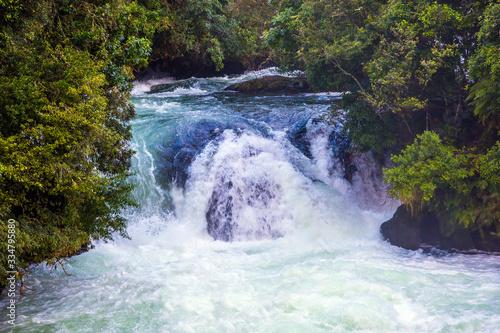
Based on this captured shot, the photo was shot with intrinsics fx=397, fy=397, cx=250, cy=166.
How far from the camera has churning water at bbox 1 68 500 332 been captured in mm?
6438

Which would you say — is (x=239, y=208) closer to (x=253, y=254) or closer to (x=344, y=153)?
(x=253, y=254)

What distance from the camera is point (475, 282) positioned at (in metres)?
7.65

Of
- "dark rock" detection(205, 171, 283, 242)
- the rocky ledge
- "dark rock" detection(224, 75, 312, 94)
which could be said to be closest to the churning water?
"dark rock" detection(205, 171, 283, 242)

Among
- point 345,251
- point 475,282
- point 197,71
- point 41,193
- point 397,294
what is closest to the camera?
point 41,193

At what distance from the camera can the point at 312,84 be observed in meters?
12.4

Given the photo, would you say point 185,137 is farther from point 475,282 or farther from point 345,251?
point 475,282

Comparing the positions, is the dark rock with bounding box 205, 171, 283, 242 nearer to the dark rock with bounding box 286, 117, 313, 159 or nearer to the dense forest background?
the dark rock with bounding box 286, 117, 313, 159

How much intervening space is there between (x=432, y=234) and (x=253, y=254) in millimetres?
4778

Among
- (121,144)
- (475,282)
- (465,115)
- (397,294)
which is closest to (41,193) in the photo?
(121,144)

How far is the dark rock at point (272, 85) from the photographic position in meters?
20.1

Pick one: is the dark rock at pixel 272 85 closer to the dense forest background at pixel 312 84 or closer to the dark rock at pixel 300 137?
the dense forest background at pixel 312 84

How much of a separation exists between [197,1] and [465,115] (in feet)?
41.5

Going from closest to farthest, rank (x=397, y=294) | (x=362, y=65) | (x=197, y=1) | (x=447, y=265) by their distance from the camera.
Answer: (x=397, y=294) < (x=447, y=265) < (x=362, y=65) < (x=197, y=1)

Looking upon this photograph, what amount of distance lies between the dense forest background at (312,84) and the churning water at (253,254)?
1020 millimetres
